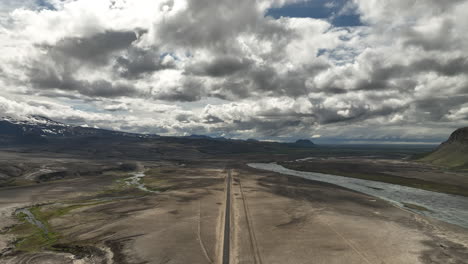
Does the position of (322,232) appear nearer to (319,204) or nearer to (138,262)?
(319,204)

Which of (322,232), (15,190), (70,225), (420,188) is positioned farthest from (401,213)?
(15,190)

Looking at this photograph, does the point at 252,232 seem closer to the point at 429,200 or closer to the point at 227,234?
the point at 227,234

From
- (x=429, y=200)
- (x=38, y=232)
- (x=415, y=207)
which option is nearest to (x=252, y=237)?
(x=38, y=232)

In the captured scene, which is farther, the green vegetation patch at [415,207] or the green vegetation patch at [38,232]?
the green vegetation patch at [415,207]

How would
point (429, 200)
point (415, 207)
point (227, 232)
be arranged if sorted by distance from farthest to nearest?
point (429, 200) < point (415, 207) < point (227, 232)

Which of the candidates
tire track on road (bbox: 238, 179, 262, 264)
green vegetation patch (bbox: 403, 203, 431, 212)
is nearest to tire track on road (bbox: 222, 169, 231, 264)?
tire track on road (bbox: 238, 179, 262, 264)

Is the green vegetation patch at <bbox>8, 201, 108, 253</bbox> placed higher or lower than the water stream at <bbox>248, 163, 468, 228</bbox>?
higher

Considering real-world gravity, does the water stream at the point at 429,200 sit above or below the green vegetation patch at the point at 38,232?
below

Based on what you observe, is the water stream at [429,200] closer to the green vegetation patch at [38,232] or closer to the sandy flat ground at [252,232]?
the sandy flat ground at [252,232]

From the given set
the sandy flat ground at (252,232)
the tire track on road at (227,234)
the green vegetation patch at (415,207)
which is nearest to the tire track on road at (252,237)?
the sandy flat ground at (252,232)

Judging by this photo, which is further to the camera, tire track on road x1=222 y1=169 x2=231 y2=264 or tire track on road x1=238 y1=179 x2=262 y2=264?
tire track on road x1=222 y1=169 x2=231 y2=264

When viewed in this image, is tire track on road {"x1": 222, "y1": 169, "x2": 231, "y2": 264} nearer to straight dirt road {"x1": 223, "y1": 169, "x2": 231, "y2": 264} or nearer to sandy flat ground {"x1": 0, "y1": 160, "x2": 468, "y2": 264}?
straight dirt road {"x1": 223, "y1": 169, "x2": 231, "y2": 264}
